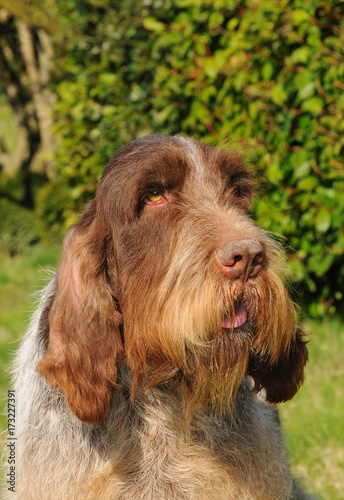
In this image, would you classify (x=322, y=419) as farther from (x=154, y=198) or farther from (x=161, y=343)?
(x=154, y=198)

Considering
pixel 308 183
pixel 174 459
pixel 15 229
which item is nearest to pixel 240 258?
pixel 174 459

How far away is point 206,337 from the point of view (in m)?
2.27

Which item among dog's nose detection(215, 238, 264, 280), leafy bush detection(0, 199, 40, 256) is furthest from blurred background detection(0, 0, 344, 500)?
leafy bush detection(0, 199, 40, 256)

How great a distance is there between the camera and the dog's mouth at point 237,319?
2.27 metres

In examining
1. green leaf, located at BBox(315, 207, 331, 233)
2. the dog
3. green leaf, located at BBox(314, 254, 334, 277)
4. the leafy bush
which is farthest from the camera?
the leafy bush

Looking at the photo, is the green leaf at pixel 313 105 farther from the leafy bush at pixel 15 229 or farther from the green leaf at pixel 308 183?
the leafy bush at pixel 15 229

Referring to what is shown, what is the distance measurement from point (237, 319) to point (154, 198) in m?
0.61

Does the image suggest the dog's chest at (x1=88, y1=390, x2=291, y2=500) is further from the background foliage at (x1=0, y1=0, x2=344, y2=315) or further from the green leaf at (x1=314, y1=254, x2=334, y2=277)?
the green leaf at (x1=314, y1=254, x2=334, y2=277)

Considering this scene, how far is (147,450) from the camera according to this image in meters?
2.66

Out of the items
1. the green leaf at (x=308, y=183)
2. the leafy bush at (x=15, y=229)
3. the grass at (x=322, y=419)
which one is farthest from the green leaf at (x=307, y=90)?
the leafy bush at (x=15, y=229)

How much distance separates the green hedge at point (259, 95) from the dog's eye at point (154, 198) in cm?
158

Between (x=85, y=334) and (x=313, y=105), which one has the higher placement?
(x=85, y=334)

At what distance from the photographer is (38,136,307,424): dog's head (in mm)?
2260

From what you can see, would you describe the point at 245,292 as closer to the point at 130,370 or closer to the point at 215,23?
the point at 130,370
